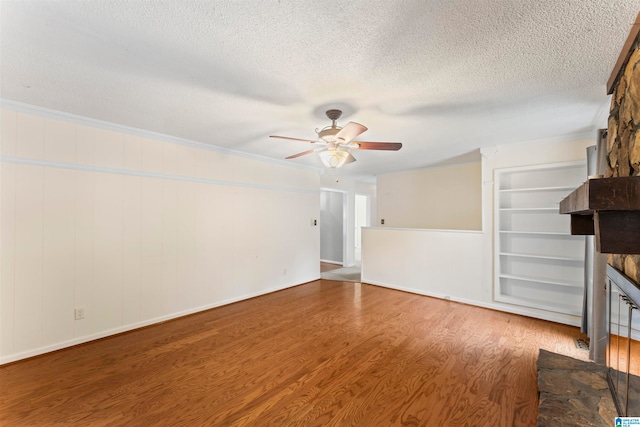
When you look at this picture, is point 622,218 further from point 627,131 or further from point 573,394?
point 573,394

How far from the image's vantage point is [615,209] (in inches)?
36.6

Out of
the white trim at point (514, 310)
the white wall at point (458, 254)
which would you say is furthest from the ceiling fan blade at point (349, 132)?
the white trim at point (514, 310)

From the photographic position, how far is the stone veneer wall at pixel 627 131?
131 centimetres

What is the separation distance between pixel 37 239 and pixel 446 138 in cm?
471

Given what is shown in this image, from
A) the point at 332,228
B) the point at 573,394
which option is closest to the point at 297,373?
the point at 573,394

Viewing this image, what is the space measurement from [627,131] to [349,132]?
168 cm

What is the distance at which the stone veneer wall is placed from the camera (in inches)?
Result: 51.6

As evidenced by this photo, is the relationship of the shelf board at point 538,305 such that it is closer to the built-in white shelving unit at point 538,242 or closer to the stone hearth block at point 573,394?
the built-in white shelving unit at point 538,242

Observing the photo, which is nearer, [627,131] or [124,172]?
[627,131]

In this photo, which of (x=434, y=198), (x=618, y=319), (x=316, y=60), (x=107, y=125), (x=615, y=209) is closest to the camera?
(x=615, y=209)

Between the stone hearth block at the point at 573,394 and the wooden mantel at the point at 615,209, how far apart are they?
136 centimetres

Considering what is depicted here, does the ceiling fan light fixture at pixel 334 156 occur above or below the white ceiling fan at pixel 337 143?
below

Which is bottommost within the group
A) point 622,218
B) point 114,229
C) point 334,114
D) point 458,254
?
point 458,254

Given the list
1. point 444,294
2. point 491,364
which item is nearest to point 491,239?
point 444,294
